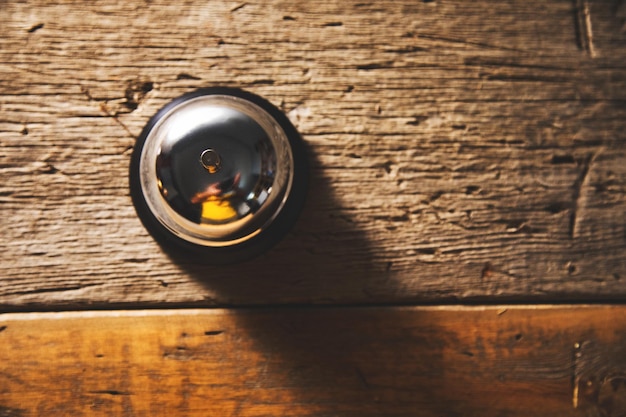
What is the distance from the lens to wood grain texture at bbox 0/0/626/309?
50 centimetres

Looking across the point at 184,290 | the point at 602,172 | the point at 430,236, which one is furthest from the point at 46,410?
the point at 602,172

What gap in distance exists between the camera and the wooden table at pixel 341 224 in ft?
1.61

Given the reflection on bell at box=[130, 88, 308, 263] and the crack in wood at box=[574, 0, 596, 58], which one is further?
the crack in wood at box=[574, 0, 596, 58]

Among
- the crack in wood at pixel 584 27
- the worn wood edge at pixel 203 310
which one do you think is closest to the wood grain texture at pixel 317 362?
the worn wood edge at pixel 203 310

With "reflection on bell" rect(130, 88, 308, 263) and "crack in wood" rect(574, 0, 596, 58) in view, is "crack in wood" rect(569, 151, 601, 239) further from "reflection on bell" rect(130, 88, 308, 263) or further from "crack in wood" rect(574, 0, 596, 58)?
"reflection on bell" rect(130, 88, 308, 263)

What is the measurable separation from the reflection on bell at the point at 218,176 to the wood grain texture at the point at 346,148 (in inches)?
0.9

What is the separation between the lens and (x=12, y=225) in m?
0.50

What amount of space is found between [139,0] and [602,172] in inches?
19.7

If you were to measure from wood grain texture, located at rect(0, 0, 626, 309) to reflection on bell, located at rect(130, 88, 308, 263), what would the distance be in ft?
0.08

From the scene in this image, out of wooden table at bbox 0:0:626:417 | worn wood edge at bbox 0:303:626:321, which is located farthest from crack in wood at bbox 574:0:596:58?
worn wood edge at bbox 0:303:626:321

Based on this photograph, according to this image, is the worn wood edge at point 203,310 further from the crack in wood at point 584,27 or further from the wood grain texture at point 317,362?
the crack in wood at point 584,27

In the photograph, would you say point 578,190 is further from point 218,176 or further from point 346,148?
point 218,176

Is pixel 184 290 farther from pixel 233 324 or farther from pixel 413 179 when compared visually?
pixel 413 179

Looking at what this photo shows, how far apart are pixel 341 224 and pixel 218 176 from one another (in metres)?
0.14
